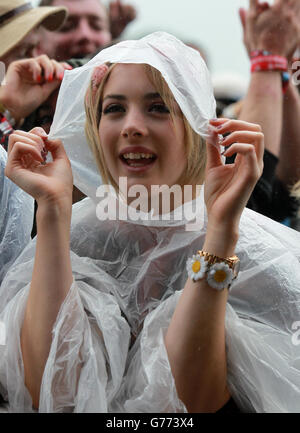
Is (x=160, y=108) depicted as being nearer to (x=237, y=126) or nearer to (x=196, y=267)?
(x=237, y=126)

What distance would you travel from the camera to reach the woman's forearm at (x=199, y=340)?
3.42ft

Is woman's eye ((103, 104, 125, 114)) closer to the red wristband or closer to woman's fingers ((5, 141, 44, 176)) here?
woman's fingers ((5, 141, 44, 176))

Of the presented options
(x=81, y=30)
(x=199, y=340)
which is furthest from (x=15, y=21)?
(x=199, y=340)

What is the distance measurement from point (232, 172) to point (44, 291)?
1.28ft

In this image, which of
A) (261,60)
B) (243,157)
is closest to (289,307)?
(243,157)

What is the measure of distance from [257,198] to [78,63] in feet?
1.85

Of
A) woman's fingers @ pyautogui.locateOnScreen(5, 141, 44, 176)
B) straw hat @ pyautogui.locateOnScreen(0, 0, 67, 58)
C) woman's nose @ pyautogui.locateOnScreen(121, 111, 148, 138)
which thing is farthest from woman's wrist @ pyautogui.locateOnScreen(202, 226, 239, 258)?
straw hat @ pyautogui.locateOnScreen(0, 0, 67, 58)

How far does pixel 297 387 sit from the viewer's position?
1107 mm

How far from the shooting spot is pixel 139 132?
3.88 feet

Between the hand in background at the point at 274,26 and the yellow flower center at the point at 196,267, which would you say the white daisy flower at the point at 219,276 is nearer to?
the yellow flower center at the point at 196,267

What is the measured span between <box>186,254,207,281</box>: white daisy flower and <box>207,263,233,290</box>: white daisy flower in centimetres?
1

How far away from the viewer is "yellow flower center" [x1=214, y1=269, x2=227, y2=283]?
3.43ft

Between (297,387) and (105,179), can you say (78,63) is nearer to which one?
(105,179)

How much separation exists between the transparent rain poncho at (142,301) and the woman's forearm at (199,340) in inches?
0.9
